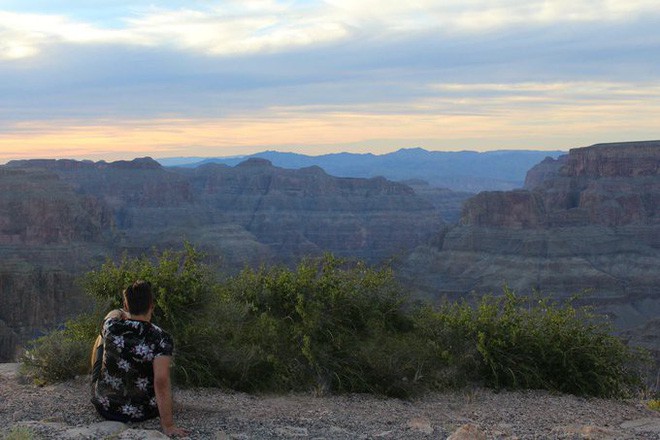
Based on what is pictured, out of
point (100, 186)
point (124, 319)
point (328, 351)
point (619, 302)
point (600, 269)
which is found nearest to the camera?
point (124, 319)

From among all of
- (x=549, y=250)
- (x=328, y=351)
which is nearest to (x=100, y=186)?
(x=549, y=250)

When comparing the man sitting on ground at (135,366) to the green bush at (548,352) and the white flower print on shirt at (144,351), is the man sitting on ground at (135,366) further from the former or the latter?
the green bush at (548,352)

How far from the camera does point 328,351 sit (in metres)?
10.4

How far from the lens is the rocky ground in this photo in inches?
314

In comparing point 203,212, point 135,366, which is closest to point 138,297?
point 135,366

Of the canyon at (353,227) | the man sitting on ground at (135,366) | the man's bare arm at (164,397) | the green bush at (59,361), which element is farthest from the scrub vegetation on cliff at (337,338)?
the canyon at (353,227)

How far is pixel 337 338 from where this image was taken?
10438mm

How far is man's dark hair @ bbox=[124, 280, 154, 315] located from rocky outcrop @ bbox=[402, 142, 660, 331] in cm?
6200

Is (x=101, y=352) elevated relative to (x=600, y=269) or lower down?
elevated

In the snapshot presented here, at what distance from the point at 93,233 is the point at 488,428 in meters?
77.4

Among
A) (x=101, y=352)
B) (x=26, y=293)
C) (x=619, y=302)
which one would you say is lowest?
(x=619, y=302)

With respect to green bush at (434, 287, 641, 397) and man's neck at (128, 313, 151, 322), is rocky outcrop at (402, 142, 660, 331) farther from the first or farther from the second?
man's neck at (128, 313, 151, 322)

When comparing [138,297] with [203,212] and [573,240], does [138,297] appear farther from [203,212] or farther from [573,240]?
[203,212]

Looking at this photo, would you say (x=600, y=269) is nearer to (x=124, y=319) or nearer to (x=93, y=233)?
(x=93, y=233)
